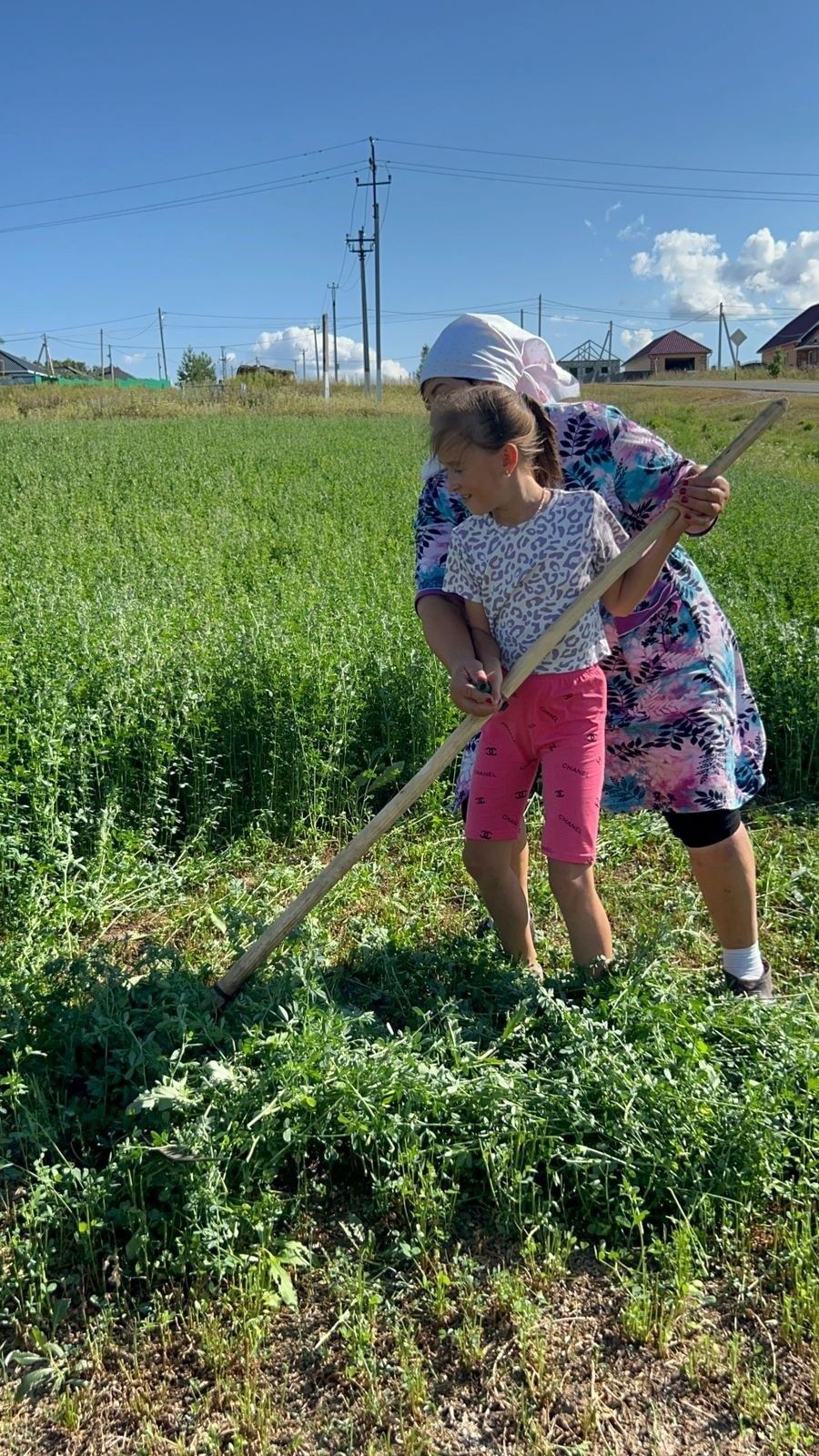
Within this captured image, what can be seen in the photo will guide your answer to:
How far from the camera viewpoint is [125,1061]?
7.45 feet

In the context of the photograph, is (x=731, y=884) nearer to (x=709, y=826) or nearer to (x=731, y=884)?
(x=731, y=884)

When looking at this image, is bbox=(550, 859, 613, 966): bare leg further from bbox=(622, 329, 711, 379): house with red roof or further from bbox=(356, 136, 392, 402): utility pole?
bbox=(622, 329, 711, 379): house with red roof

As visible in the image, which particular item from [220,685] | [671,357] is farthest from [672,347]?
[220,685]

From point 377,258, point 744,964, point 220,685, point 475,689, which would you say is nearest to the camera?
point 475,689

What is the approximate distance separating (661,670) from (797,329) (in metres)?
60.0

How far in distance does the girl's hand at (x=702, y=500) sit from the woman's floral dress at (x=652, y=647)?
24cm

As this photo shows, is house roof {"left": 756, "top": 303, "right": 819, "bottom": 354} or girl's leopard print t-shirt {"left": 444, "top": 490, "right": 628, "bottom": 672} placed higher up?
house roof {"left": 756, "top": 303, "right": 819, "bottom": 354}

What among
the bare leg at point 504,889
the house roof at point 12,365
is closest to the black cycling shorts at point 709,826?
the bare leg at point 504,889

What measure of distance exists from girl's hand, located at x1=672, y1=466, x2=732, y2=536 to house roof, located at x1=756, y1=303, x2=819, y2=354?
53923 mm

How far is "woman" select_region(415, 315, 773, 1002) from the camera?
250 cm

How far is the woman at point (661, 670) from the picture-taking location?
2500mm

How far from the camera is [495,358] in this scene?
7.46ft

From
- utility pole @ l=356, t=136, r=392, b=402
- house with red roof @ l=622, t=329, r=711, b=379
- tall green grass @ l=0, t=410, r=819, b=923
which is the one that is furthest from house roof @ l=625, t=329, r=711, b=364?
tall green grass @ l=0, t=410, r=819, b=923

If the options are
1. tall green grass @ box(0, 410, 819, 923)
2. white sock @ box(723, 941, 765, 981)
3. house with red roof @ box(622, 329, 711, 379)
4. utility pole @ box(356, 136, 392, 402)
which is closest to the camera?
white sock @ box(723, 941, 765, 981)
